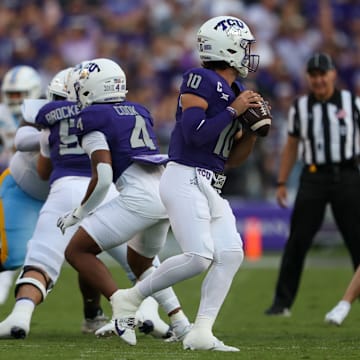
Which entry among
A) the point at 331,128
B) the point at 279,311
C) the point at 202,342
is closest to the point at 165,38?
the point at 331,128

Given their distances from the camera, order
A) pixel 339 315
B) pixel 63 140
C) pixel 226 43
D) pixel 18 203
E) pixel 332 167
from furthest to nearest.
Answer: pixel 332 167 < pixel 339 315 < pixel 18 203 < pixel 63 140 < pixel 226 43

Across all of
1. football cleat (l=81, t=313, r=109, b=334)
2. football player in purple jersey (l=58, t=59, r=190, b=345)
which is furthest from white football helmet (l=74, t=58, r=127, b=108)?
football cleat (l=81, t=313, r=109, b=334)

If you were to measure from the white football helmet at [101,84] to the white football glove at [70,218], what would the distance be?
0.66 metres

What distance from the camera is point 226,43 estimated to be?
A: 5.84 m

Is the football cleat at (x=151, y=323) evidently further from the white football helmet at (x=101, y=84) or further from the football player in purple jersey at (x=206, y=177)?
the white football helmet at (x=101, y=84)

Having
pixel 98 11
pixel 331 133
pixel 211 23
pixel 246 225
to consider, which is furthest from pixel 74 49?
pixel 211 23

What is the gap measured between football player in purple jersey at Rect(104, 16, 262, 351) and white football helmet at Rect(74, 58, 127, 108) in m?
0.58

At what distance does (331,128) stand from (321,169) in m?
0.33

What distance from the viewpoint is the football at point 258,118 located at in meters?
5.73

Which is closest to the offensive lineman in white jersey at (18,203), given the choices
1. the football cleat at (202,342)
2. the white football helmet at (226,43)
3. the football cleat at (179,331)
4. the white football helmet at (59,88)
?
the white football helmet at (59,88)

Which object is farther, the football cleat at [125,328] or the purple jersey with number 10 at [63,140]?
the purple jersey with number 10 at [63,140]

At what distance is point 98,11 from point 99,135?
34.0 ft

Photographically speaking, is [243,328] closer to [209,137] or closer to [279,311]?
[279,311]

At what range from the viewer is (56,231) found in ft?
21.7
